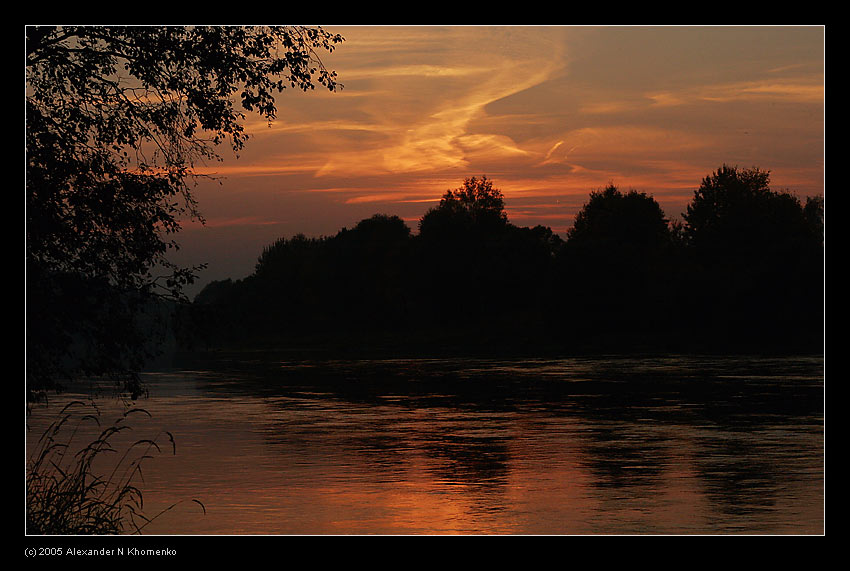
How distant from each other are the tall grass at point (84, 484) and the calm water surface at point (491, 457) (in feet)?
2.01

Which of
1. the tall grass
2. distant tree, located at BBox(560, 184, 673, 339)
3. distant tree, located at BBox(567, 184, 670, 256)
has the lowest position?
the tall grass

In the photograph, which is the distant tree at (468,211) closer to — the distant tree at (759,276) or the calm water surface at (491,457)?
the distant tree at (759,276)

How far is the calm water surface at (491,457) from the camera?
20.1m

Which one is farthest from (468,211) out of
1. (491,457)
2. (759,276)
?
(491,457)

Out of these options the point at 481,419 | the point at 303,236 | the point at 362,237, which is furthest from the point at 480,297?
the point at 481,419

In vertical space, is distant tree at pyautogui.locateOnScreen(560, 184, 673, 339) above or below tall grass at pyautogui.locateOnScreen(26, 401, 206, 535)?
above

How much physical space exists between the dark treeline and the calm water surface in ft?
128

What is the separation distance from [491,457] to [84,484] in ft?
33.1

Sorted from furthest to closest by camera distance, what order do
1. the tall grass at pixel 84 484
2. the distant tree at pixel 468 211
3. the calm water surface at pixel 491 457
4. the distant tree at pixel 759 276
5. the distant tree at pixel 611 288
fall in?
1. the distant tree at pixel 468 211
2. the distant tree at pixel 611 288
3. the distant tree at pixel 759 276
4. the calm water surface at pixel 491 457
5. the tall grass at pixel 84 484

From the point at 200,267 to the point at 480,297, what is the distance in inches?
4320

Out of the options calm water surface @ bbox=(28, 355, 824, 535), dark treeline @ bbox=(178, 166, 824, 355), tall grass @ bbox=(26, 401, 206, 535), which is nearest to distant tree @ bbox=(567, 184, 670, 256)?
dark treeline @ bbox=(178, 166, 824, 355)

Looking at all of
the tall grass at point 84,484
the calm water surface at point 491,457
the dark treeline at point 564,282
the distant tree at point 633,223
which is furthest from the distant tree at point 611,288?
the tall grass at point 84,484

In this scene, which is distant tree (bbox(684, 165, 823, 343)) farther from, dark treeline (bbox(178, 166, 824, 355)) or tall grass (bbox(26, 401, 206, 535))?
tall grass (bbox(26, 401, 206, 535))

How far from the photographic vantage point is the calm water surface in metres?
20.1
